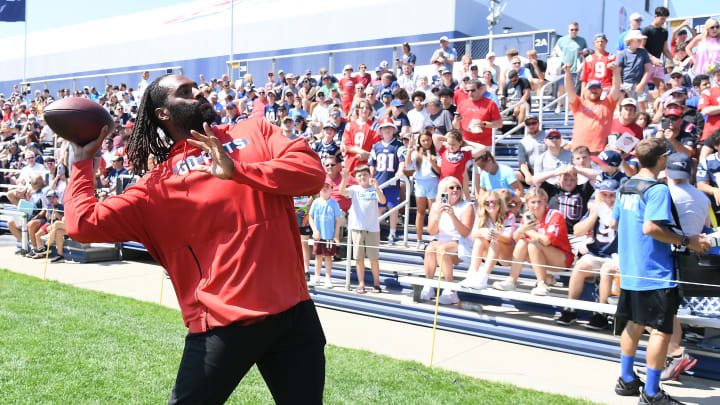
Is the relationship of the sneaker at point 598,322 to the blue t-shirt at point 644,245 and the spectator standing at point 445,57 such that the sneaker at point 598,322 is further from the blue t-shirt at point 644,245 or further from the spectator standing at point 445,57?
the spectator standing at point 445,57

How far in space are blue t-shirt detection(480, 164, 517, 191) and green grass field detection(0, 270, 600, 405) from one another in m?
3.06

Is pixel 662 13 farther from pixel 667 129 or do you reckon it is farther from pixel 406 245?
pixel 406 245

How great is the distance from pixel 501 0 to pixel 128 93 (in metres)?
13.7

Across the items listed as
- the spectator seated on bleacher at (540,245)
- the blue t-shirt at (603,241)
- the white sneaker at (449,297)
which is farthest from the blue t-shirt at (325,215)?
the blue t-shirt at (603,241)

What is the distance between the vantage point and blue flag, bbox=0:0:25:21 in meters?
25.4

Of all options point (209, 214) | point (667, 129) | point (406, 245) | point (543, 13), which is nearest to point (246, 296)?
point (209, 214)

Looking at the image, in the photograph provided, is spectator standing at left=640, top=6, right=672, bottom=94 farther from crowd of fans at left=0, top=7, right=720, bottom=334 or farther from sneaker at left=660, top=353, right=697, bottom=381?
sneaker at left=660, top=353, right=697, bottom=381

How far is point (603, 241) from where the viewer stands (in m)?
5.89

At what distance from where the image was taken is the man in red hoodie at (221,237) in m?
2.07

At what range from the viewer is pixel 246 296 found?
2072mm

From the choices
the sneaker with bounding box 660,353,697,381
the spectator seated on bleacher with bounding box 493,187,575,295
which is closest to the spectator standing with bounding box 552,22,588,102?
the spectator seated on bleacher with bounding box 493,187,575,295

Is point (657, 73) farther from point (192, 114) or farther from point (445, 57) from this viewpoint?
point (192, 114)

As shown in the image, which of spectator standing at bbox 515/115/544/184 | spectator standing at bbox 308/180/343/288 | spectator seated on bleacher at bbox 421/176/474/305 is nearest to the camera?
spectator seated on bleacher at bbox 421/176/474/305

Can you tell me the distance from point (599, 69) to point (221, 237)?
8674 millimetres
